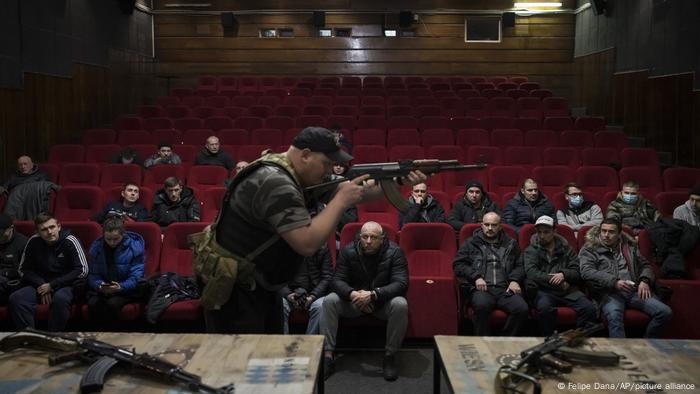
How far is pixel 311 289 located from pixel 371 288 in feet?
1.38

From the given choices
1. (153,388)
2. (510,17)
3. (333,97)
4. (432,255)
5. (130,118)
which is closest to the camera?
(153,388)

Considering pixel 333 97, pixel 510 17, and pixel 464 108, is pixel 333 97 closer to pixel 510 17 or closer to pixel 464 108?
pixel 464 108

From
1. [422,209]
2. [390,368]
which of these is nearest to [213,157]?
[422,209]

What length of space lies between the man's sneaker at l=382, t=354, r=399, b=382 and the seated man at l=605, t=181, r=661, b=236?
8.23 ft

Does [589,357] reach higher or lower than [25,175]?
lower

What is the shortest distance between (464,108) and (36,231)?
252 inches

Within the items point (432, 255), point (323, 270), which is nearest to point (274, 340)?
point (323, 270)

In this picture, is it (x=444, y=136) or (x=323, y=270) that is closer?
(x=323, y=270)

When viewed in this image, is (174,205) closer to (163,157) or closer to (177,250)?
(177,250)

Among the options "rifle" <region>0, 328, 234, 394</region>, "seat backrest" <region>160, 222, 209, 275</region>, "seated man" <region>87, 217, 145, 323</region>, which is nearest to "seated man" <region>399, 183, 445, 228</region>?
"seat backrest" <region>160, 222, 209, 275</region>

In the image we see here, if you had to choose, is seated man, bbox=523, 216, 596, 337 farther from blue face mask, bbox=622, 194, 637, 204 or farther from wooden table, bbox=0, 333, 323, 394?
wooden table, bbox=0, 333, 323, 394

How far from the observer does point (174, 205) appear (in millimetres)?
5711

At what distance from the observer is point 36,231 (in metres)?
4.73

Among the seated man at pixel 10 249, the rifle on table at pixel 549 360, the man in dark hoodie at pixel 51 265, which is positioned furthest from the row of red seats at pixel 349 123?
the rifle on table at pixel 549 360
